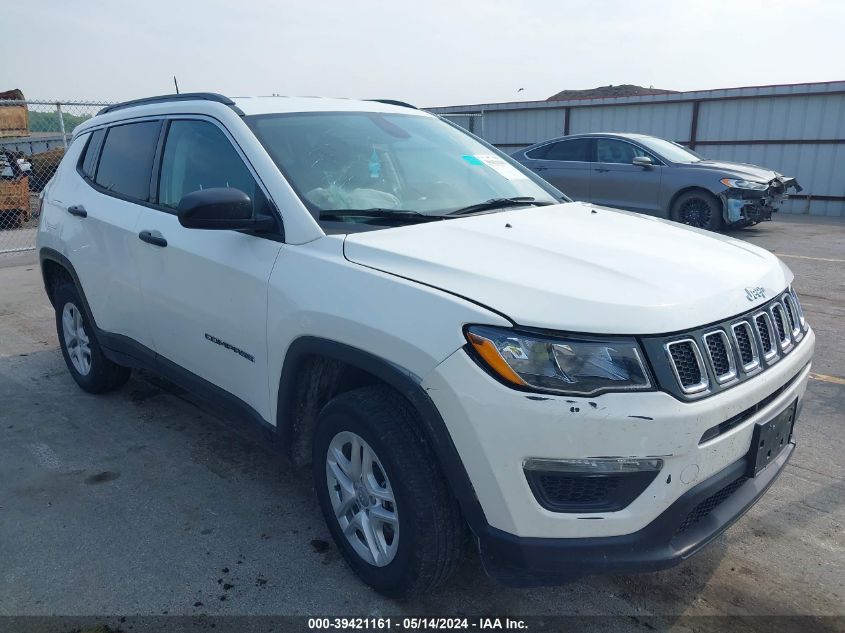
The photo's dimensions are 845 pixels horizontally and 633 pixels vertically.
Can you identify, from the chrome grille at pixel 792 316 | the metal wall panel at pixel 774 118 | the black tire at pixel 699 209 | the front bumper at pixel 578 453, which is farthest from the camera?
the metal wall panel at pixel 774 118

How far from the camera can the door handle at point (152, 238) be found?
3.51 metres

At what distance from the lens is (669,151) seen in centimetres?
1151

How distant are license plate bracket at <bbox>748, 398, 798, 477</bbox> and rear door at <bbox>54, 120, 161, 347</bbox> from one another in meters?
3.05

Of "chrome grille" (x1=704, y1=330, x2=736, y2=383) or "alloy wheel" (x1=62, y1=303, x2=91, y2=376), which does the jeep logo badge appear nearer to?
"chrome grille" (x1=704, y1=330, x2=736, y2=383)

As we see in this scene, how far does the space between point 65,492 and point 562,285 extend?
2791 millimetres

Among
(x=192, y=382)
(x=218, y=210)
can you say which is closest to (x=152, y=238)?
(x=192, y=382)

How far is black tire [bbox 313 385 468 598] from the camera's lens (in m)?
2.32

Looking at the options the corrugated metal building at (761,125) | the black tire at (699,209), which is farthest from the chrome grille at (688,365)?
the corrugated metal building at (761,125)

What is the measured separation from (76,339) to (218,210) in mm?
2708

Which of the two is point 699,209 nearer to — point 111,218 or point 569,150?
point 569,150

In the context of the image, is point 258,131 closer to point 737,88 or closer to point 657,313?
point 657,313

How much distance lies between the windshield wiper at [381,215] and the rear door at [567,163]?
9.39 metres

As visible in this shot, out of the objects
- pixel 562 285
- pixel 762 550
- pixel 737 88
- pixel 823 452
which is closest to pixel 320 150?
pixel 562 285

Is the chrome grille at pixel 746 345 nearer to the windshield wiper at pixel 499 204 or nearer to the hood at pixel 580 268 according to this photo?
the hood at pixel 580 268
